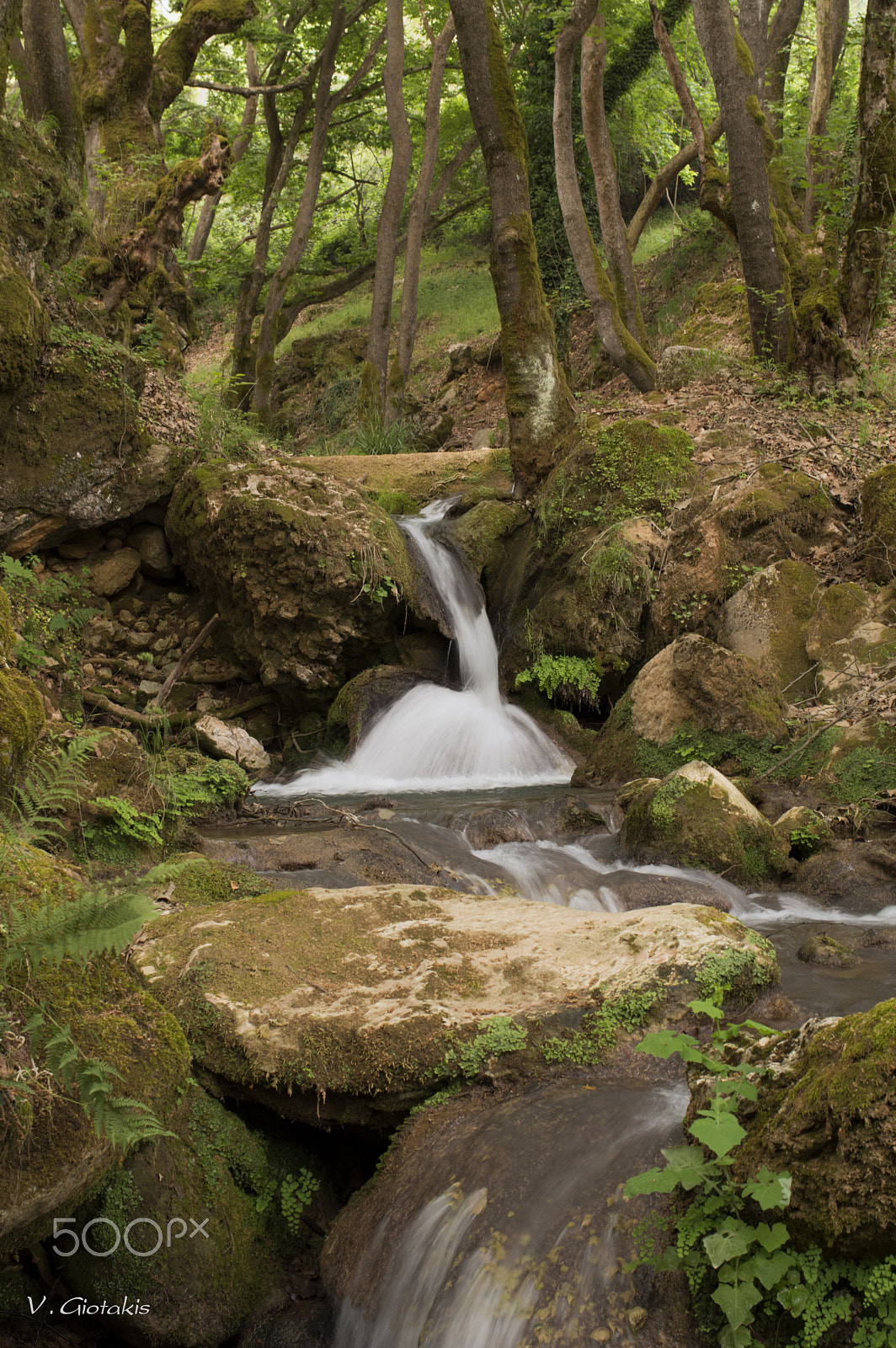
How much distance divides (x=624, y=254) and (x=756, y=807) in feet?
36.7

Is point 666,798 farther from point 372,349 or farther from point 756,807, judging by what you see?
point 372,349

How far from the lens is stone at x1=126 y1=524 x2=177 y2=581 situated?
10547mm

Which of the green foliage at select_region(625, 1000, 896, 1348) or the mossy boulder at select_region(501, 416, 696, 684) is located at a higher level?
the mossy boulder at select_region(501, 416, 696, 684)

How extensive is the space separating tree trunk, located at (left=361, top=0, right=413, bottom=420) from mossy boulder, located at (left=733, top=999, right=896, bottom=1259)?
14964mm

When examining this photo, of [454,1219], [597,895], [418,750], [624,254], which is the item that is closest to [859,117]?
[624,254]

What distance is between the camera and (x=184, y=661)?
1012 cm

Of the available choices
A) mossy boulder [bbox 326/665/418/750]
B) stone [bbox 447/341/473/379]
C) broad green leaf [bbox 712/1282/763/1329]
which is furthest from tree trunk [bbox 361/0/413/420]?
broad green leaf [bbox 712/1282/763/1329]

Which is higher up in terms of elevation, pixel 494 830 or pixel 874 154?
pixel 874 154

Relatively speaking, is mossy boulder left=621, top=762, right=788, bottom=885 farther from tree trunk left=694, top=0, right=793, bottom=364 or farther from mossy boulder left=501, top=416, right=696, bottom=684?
tree trunk left=694, top=0, right=793, bottom=364

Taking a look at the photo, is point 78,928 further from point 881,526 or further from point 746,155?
point 746,155

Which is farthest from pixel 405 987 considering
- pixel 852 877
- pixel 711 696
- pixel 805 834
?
pixel 711 696

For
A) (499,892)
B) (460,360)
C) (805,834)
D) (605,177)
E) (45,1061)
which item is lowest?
(805,834)

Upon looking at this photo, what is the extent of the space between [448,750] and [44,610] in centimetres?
429

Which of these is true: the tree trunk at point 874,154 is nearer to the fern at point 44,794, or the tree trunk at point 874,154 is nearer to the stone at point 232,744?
the stone at point 232,744
